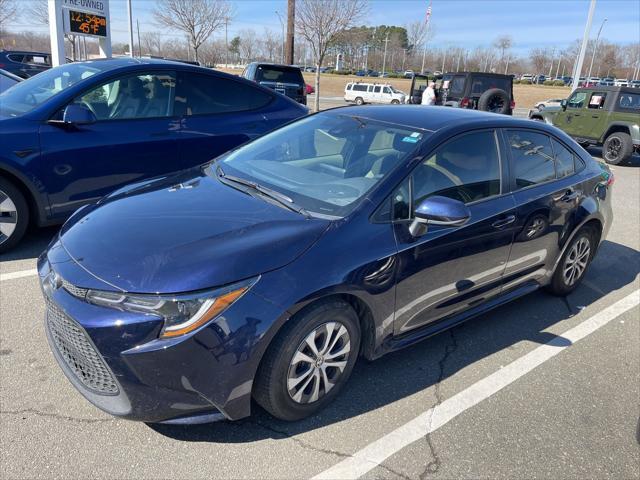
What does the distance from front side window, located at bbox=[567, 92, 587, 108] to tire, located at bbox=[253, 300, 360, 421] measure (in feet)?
45.6

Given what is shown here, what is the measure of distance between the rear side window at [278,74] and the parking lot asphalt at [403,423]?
Result: 11.1 metres

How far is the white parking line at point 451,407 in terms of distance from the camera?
2303 mm

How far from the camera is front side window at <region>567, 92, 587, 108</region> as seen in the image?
13727mm

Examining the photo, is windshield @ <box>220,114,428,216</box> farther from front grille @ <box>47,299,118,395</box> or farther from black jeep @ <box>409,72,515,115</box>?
→ black jeep @ <box>409,72,515,115</box>

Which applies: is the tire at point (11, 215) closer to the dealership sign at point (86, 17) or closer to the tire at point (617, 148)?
the dealership sign at point (86, 17)

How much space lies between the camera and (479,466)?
237 cm

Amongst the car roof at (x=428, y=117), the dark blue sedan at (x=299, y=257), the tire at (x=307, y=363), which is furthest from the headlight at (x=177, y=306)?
the car roof at (x=428, y=117)

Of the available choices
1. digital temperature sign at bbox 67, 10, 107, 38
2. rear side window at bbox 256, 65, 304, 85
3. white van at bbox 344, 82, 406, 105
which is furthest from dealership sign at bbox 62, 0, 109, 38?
white van at bbox 344, 82, 406, 105

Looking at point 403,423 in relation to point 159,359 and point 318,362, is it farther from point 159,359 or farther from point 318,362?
point 159,359

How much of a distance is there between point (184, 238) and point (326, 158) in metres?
1.24

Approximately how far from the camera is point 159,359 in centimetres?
202

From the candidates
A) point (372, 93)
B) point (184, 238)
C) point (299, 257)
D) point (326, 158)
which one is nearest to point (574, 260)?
point (326, 158)

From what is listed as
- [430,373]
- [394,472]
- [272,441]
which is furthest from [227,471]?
[430,373]

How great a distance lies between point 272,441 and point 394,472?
0.60 m
